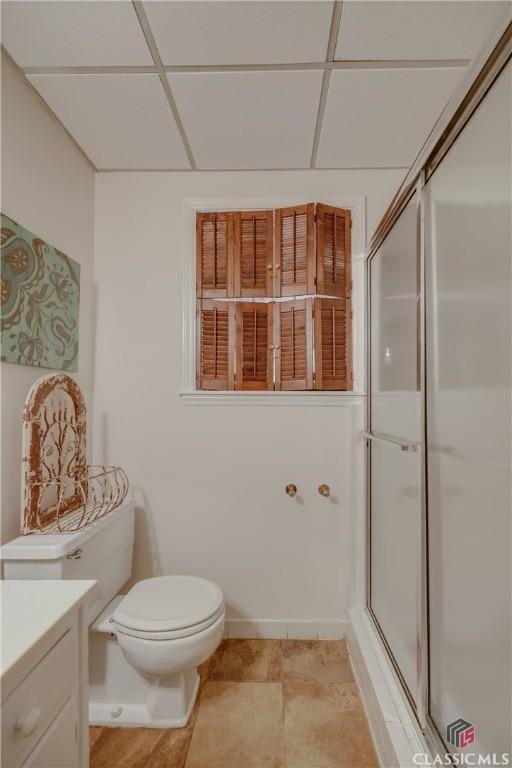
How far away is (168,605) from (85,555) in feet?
1.18

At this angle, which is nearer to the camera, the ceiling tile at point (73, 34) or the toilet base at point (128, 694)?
the ceiling tile at point (73, 34)

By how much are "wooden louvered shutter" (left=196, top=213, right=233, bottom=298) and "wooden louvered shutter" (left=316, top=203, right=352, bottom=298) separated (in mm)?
450

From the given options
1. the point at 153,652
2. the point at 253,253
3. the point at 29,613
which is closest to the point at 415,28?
the point at 253,253

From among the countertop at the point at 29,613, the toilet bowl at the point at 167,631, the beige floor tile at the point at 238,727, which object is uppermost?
the countertop at the point at 29,613

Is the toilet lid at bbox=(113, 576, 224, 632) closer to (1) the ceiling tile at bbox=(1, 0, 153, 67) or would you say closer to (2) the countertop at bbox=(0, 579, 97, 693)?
(2) the countertop at bbox=(0, 579, 97, 693)

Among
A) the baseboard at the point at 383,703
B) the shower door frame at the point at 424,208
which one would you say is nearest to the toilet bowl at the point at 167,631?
the baseboard at the point at 383,703

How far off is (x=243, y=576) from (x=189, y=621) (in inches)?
26.2

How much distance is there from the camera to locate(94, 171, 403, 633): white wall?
2.10m

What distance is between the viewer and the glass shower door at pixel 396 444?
140 centimetres

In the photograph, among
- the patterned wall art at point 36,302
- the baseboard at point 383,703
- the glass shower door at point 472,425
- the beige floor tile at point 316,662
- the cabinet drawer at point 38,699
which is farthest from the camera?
the beige floor tile at point 316,662

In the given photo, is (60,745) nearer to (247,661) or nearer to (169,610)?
(169,610)

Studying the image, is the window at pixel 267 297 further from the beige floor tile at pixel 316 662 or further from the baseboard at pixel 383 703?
the beige floor tile at pixel 316 662

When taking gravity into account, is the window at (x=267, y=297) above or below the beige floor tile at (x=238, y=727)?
above

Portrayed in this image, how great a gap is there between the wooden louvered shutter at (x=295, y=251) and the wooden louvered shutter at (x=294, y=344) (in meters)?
0.08
